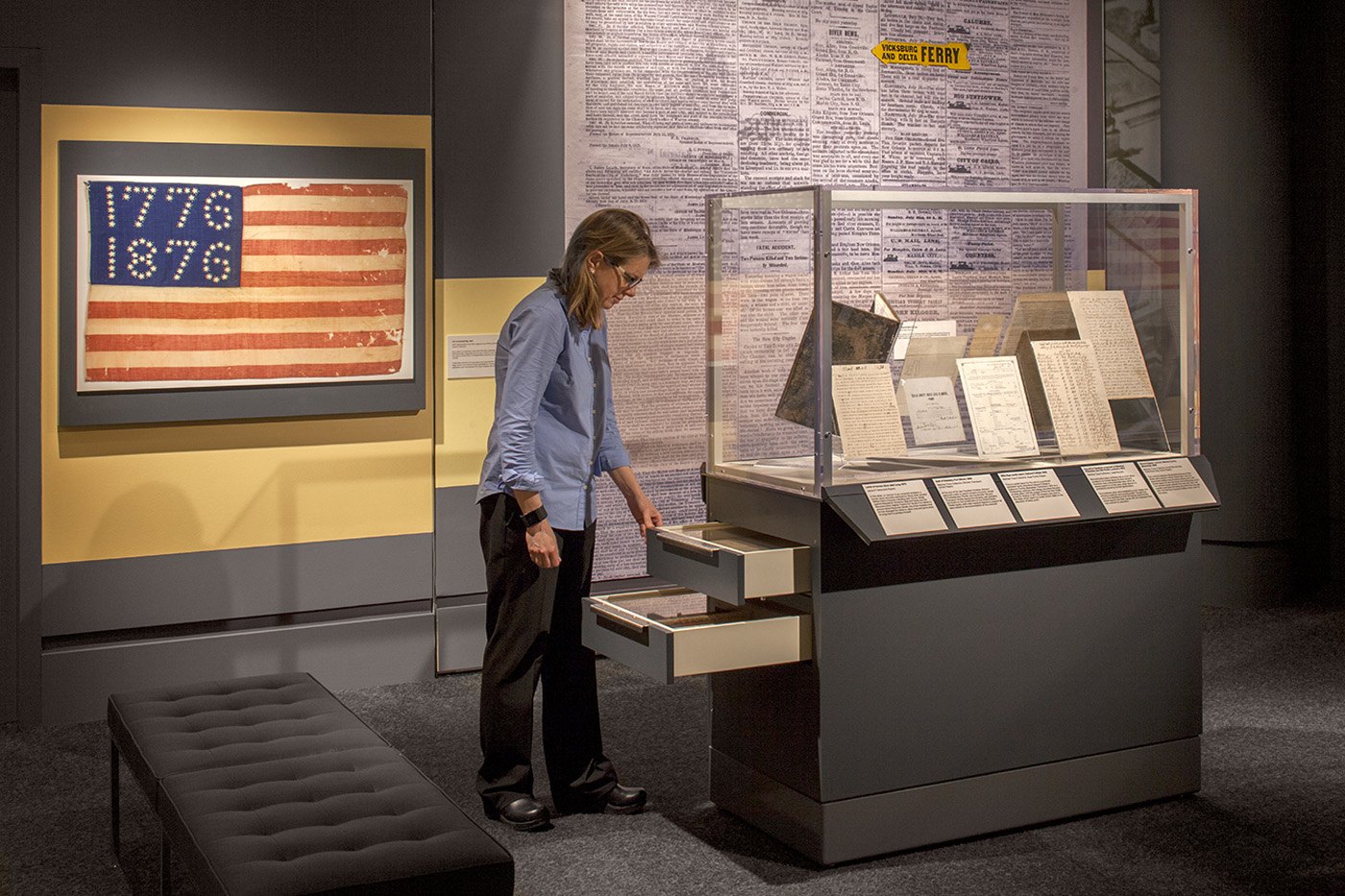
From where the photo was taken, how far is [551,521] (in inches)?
123

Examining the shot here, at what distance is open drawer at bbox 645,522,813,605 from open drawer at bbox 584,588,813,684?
0.06 m

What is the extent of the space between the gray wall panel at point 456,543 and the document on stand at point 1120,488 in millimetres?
2386

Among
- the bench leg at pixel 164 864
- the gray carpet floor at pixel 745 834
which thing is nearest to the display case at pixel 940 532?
the gray carpet floor at pixel 745 834

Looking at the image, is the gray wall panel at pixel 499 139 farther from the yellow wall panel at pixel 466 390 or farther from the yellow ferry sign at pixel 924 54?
the yellow ferry sign at pixel 924 54

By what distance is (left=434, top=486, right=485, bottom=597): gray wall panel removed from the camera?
4.75 metres

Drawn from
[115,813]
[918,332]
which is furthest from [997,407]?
[115,813]

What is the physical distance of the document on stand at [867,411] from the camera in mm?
2965

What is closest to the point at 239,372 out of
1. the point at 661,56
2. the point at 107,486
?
the point at 107,486

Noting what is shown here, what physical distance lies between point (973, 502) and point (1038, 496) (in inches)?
7.6

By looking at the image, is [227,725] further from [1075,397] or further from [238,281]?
[1075,397]

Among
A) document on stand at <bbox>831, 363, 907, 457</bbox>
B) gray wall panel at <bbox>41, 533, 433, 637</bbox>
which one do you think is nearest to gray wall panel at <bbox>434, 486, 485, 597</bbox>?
gray wall panel at <bbox>41, 533, 433, 637</bbox>

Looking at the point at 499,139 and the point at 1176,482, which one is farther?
the point at 499,139

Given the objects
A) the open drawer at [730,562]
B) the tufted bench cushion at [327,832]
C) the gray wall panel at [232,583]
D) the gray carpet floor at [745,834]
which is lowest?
the gray carpet floor at [745,834]

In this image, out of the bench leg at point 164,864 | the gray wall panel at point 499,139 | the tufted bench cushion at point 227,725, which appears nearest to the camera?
the bench leg at point 164,864
